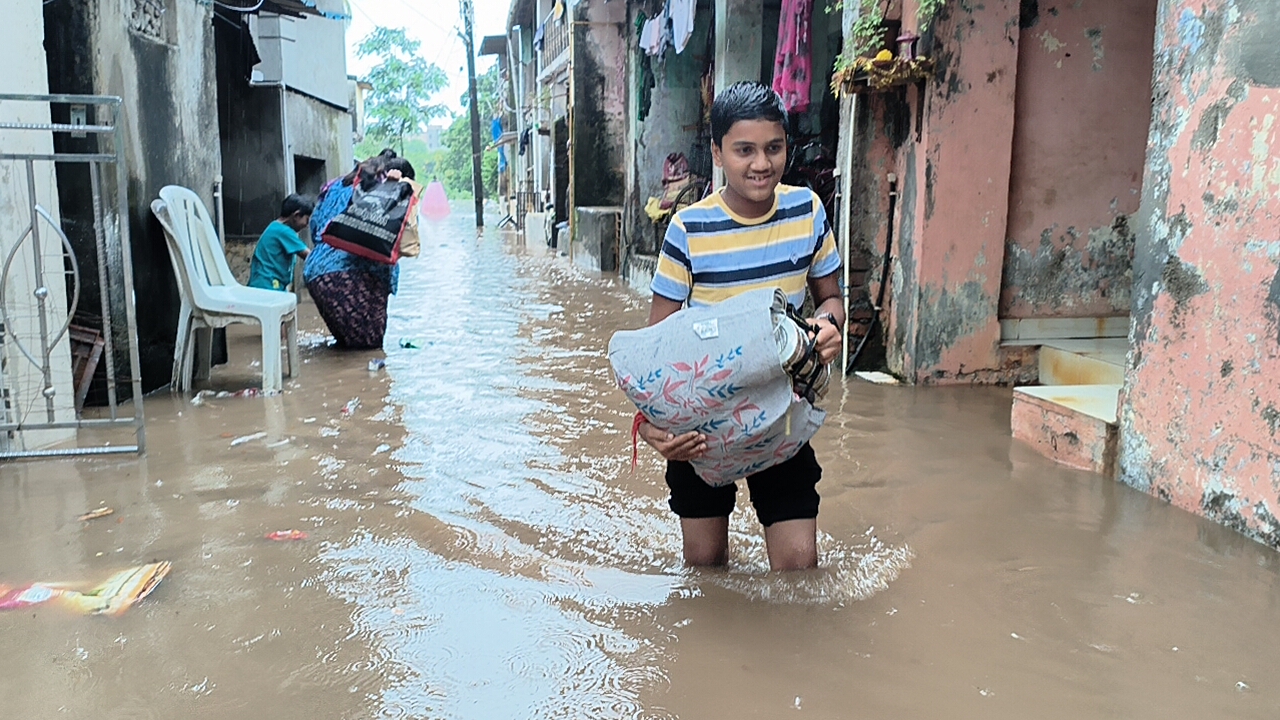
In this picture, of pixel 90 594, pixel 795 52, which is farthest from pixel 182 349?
pixel 795 52

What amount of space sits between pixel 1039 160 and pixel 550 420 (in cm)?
325

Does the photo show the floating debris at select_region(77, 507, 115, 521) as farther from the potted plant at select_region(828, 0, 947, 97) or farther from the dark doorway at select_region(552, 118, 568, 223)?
the dark doorway at select_region(552, 118, 568, 223)

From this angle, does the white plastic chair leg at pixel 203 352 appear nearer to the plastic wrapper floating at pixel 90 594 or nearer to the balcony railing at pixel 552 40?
the plastic wrapper floating at pixel 90 594

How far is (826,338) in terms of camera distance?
2.24 meters

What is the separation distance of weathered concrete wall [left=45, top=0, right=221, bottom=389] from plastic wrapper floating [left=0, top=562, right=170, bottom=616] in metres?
3.01

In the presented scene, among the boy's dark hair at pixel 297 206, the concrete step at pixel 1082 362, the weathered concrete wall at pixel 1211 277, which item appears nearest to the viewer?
the weathered concrete wall at pixel 1211 277

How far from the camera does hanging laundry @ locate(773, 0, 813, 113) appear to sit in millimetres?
7281

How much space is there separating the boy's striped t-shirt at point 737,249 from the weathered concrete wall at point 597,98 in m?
13.8

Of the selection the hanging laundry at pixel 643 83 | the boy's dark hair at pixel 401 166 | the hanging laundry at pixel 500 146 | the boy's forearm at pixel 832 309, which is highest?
the hanging laundry at pixel 500 146

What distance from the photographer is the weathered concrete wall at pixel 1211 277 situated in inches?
120

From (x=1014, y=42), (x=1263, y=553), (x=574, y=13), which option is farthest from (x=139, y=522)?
(x=574, y=13)

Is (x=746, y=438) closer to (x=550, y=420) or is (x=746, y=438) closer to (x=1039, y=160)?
(x=550, y=420)

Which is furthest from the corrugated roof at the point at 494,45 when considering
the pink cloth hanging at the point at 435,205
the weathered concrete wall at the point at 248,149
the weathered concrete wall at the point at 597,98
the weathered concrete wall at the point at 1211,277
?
the weathered concrete wall at the point at 1211,277

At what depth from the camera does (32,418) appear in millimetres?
4332
